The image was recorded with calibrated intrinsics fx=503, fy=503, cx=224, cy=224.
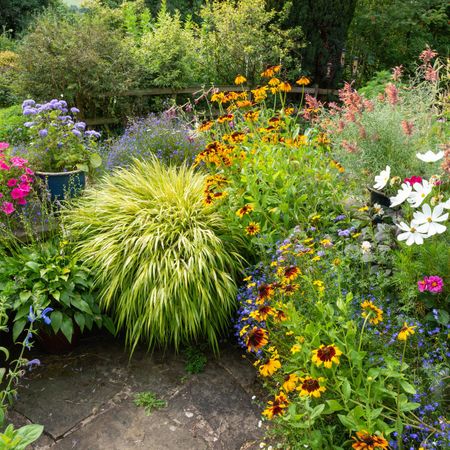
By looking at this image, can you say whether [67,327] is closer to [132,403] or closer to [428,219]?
[132,403]

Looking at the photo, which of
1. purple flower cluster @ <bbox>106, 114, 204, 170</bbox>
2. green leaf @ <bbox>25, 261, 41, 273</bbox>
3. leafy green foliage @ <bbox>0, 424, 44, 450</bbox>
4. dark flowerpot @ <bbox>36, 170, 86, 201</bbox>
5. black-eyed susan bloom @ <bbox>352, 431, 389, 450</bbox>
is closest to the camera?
black-eyed susan bloom @ <bbox>352, 431, 389, 450</bbox>

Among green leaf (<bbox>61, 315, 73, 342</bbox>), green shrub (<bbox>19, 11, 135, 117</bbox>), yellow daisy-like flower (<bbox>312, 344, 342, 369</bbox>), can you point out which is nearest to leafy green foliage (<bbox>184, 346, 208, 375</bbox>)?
green leaf (<bbox>61, 315, 73, 342</bbox>)

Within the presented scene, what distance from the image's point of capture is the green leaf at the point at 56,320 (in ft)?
9.48

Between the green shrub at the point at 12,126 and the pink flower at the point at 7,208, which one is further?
the green shrub at the point at 12,126

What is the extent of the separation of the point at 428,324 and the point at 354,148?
3.49ft

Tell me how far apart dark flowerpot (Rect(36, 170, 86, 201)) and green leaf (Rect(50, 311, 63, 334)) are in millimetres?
921

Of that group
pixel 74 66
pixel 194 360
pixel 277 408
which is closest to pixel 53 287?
pixel 194 360

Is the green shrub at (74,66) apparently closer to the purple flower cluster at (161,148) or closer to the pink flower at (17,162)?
the purple flower cluster at (161,148)

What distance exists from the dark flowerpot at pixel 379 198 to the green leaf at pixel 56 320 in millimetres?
1954

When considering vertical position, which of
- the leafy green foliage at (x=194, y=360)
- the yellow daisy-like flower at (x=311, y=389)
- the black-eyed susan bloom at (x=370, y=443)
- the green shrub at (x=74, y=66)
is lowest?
the leafy green foliage at (x=194, y=360)

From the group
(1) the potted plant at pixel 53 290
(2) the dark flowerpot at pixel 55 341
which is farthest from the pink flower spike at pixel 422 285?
(2) the dark flowerpot at pixel 55 341

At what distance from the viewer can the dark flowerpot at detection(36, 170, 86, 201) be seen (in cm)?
355

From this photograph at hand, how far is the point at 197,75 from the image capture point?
23.0ft

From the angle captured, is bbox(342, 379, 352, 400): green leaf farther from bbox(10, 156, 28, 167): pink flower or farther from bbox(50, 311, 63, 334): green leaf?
bbox(10, 156, 28, 167): pink flower
